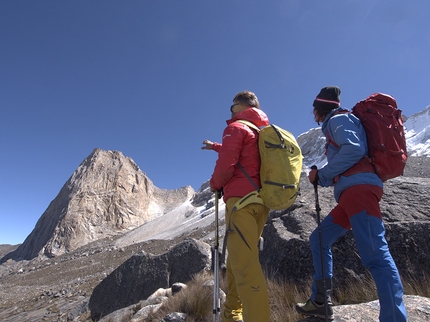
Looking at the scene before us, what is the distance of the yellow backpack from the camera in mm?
2447

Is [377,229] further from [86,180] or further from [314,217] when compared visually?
[86,180]

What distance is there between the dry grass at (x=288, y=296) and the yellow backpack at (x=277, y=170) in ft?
5.05

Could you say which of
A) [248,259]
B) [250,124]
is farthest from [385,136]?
[248,259]

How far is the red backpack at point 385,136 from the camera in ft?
7.65

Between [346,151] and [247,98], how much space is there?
1252 millimetres

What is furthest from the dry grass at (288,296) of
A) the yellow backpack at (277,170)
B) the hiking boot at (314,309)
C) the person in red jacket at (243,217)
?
the yellow backpack at (277,170)

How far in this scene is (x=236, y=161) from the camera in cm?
257

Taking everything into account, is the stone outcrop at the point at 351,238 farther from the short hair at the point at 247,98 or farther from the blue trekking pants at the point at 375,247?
the short hair at the point at 247,98

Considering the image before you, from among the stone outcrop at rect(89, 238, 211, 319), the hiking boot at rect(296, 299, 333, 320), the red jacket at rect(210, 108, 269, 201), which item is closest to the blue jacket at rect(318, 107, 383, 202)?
the red jacket at rect(210, 108, 269, 201)

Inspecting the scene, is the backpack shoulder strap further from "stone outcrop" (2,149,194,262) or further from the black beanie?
"stone outcrop" (2,149,194,262)

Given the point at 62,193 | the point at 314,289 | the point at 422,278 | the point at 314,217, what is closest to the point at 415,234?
the point at 422,278

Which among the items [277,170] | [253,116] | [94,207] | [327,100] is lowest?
[277,170]

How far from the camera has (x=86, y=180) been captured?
75375mm

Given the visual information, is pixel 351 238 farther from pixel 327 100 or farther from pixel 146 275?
pixel 146 275
